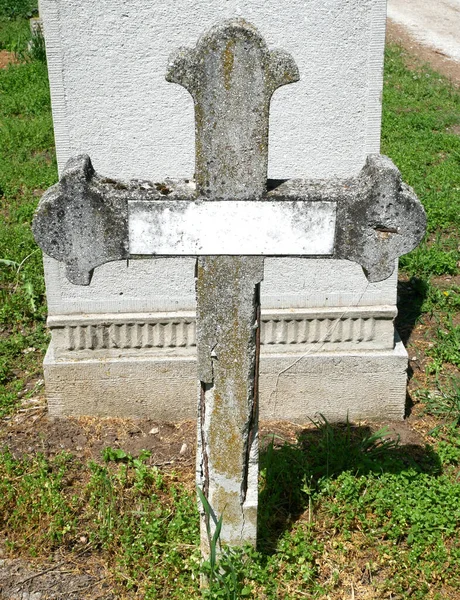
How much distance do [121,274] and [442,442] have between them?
1.92m

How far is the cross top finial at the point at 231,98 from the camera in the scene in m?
2.51

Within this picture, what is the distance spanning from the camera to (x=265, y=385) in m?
4.58

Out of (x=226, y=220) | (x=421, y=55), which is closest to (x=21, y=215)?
(x=226, y=220)

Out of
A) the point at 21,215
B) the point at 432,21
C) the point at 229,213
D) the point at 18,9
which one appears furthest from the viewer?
the point at 432,21

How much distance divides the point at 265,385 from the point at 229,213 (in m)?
2.01

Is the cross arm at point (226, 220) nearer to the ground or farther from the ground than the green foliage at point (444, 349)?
farther from the ground

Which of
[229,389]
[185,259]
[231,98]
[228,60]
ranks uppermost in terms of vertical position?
[228,60]

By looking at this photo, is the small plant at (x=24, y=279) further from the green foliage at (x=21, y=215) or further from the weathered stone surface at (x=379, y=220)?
the weathered stone surface at (x=379, y=220)

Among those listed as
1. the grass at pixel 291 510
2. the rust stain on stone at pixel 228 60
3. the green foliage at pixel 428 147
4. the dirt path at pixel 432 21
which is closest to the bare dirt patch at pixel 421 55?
the dirt path at pixel 432 21

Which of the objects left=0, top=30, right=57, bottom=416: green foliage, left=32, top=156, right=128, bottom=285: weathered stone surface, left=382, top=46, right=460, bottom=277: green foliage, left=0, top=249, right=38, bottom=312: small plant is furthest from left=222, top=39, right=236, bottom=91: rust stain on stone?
left=382, top=46, right=460, bottom=277: green foliage

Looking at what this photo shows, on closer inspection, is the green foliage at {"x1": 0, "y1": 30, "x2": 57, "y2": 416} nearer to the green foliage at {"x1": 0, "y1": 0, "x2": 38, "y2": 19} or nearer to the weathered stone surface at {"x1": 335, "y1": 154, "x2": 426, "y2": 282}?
the weathered stone surface at {"x1": 335, "y1": 154, "x2": 426, "y2": 282}

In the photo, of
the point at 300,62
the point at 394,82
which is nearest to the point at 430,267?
the point at 300,62

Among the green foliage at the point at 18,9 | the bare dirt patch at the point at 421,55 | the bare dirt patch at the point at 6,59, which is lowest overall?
the bare dirt patch at the point at 421,55

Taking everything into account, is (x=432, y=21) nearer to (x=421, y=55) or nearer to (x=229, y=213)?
(x=421, y=55)
